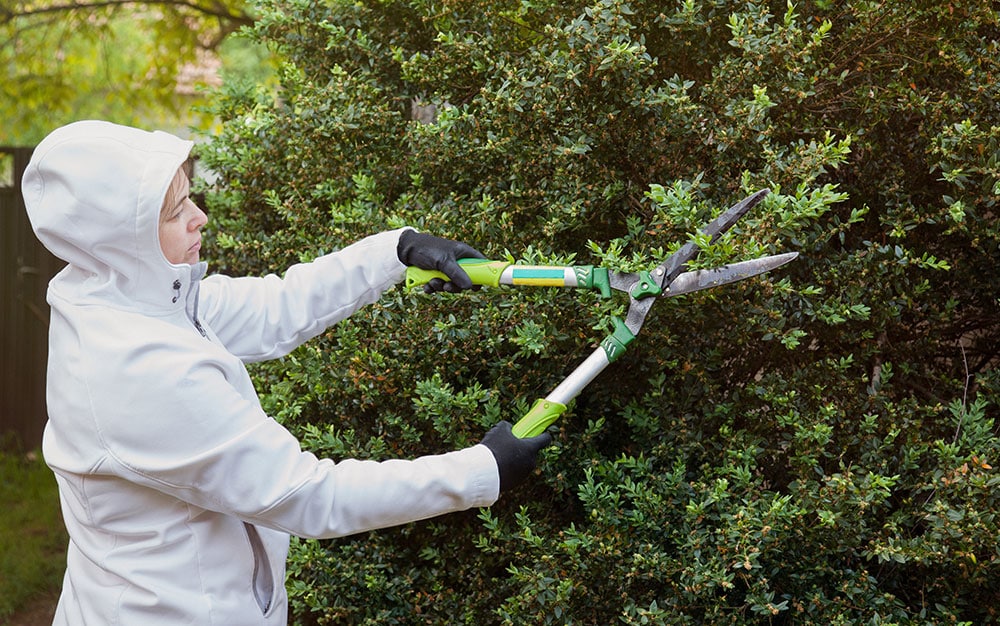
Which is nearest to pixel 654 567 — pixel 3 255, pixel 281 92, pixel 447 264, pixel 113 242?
pixel 447 264

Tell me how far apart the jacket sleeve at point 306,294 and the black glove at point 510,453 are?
27.3 inches

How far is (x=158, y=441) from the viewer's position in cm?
200

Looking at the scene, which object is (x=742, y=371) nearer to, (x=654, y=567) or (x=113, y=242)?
(x=654, y=567)

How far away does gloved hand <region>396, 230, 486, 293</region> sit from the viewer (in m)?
2.64

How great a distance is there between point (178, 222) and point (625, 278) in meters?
1.14

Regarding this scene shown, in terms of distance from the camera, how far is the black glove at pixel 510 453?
217 centimetres

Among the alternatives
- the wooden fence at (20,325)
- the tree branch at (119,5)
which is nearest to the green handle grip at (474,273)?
the wooden fence at (20,325)

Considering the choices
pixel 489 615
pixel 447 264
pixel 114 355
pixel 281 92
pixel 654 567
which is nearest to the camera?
pixel 114 355

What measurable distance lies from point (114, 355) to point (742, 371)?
2.07 m

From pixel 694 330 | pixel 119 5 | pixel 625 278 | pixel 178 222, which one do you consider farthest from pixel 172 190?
pixel 119 5

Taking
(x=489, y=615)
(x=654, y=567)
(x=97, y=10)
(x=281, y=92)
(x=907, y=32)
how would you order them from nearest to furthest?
(x=654, y=567) → (x=907, y=32) → (x=489, y=615) → (x=281, y=92) → (x=97, y=10)

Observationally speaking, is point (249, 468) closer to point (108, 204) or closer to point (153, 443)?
point (153, 443)

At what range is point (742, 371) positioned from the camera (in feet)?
10.9

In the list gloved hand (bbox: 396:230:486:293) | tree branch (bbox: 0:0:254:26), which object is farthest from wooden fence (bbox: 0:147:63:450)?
gloved hand (bbox: 396:230:486:293)
